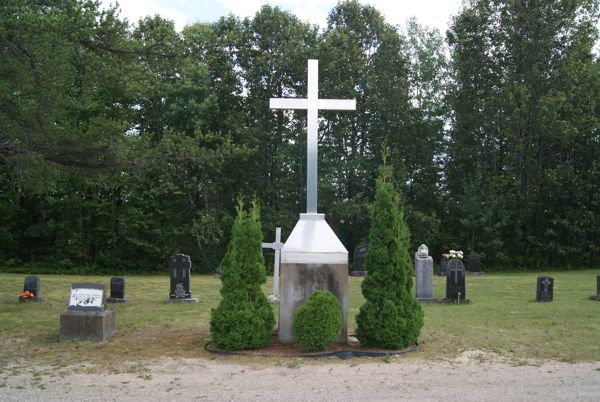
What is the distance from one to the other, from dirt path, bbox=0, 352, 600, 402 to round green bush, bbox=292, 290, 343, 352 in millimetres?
368

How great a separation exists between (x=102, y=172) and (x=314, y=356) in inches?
377

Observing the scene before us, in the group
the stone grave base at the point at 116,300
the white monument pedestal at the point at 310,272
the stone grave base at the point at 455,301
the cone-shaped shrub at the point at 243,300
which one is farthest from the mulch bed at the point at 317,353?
A: the stone grave base at the point at 116,300

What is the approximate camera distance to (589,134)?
30484mm

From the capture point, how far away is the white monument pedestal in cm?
885

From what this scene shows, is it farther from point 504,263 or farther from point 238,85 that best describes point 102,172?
point 504,263

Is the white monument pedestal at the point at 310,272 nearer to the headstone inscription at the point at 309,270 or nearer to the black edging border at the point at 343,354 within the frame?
the headstone inscription at the point at 309,270

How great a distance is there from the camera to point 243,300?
8.52 metres

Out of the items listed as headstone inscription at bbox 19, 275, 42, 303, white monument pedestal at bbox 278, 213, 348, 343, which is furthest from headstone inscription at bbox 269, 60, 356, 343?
headstone inscription at bbox 19, 275, 42, 303

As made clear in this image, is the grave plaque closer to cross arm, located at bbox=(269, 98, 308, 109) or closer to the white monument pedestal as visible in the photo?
the white monument pedestal

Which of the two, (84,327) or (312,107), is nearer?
(84,327)

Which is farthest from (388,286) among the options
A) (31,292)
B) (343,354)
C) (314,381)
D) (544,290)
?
(31,292)

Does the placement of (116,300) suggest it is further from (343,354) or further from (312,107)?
(343,354)

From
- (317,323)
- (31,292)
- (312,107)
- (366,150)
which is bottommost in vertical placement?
(31,292)

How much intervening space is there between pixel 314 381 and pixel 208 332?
3646 millimetres
